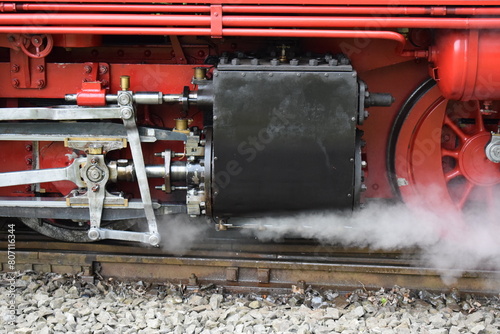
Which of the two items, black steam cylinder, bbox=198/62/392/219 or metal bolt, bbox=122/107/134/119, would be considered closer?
black steam cylinder, bbox=198/62/392/219

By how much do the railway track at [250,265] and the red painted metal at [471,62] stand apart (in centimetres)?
130

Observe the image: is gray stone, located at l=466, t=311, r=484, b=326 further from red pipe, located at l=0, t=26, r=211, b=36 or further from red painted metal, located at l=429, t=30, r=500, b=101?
red pipe, located at l=0, t=26, r=211, b=36

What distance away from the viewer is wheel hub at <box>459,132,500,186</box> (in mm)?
3961

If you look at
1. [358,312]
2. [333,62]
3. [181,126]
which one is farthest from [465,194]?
[181,126]

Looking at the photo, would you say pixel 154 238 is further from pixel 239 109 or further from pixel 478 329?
pixel 478 329

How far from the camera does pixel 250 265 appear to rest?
4.02 metres

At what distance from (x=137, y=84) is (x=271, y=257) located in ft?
4.86

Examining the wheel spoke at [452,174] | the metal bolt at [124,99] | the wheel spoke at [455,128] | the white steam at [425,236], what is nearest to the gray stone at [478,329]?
the white steam at [425,236]

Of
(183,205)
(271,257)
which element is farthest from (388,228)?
(183,205)

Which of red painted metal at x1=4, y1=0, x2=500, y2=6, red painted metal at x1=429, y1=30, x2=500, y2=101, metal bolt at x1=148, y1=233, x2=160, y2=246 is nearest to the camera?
red painted metal at x1=4, y1=0, x2=500, y2=6

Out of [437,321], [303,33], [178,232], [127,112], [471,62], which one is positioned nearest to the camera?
[303,33]

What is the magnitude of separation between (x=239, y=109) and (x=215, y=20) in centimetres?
50

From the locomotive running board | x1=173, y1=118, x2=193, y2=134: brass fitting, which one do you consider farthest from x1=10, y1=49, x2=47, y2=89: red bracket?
x1=173, y1=118, x2=193, y2=134: brass fitting

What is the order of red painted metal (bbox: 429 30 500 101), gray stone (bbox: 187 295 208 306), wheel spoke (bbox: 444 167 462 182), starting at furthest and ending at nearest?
wheel spoke (bbox: 444 167 462 182)
gray stone (bbox: 187 295 208 306)
red painted metal (bbox: 429 30 500 101)
